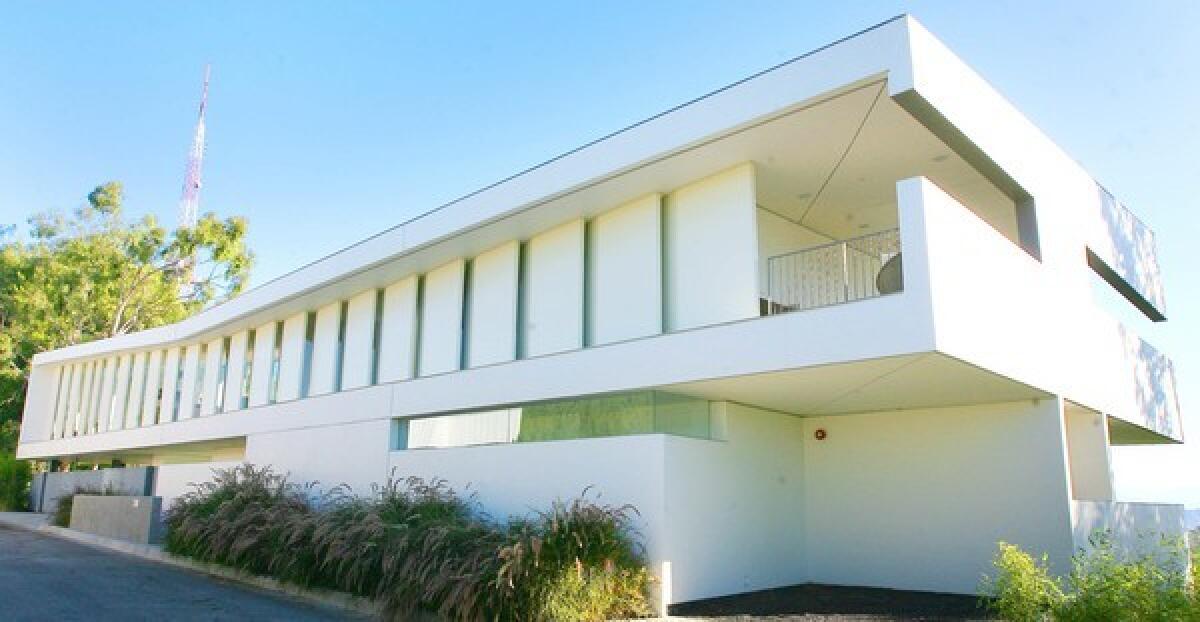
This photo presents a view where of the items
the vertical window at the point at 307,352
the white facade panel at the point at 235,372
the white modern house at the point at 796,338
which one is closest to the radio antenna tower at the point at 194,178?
the white facade panel at the point at 235,372

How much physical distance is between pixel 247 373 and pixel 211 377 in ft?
→ 6.52

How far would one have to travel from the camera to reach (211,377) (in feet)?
69.3

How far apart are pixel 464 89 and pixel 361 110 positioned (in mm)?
3627

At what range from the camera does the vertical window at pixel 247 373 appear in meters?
19.6

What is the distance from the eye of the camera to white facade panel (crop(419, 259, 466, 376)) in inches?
563

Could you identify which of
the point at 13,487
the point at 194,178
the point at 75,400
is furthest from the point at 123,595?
the point at 194,178

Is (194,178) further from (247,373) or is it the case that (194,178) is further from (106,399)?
(247,373)

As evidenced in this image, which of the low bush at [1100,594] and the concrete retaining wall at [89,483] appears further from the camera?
the concrete retaining wall at [89,483]

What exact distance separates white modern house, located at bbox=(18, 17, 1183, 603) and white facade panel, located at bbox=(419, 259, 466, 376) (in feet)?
0.22

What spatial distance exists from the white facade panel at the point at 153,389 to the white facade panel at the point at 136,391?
200 millimetres

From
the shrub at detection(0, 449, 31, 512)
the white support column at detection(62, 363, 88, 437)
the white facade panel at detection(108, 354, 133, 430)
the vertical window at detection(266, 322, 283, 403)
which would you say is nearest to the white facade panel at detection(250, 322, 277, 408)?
the vertical window at detection(266, 322, 283, 403)

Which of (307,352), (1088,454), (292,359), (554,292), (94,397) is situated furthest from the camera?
(94,397)

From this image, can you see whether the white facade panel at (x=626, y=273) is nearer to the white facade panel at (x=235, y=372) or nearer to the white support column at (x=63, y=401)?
the white facade panel at (x=235, y=372)

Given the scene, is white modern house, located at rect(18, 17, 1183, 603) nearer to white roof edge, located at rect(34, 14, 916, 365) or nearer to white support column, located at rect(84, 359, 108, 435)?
white roof edge, located at rect(34, 14, 916, 365)
